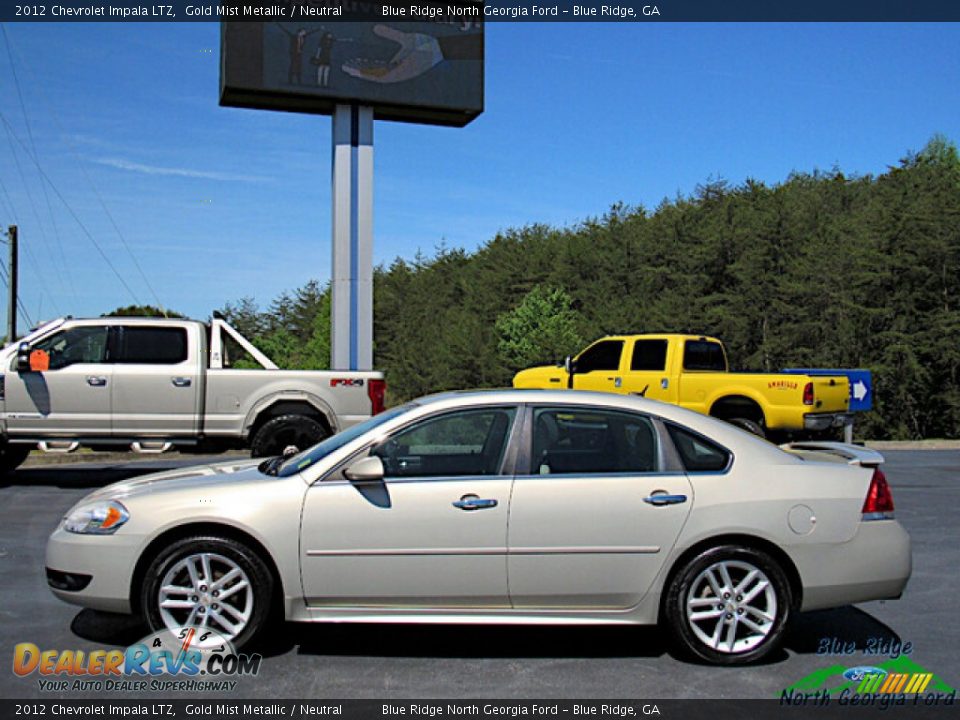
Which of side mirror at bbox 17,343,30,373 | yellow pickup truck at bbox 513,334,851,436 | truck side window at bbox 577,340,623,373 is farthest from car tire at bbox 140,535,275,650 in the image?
truck side window at bbox 577,340,623,373

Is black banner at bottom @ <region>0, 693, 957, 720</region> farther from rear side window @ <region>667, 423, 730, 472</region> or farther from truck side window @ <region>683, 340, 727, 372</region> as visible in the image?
truck side window @ <region>683, 340, 727, 372</region>

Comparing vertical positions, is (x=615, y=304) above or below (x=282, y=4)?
below

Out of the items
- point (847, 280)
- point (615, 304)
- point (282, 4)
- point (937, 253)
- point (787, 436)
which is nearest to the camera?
point (787, 436)

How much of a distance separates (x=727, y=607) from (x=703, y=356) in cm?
1243

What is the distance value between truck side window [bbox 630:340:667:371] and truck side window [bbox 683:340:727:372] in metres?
Result: 0.37

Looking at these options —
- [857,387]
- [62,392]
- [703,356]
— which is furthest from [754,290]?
[62,392]

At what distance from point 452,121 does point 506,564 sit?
2152 cm

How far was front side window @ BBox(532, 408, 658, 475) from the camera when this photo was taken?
5.55m

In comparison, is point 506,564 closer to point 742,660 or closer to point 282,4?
point 742,660

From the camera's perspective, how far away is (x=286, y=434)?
1234 centimetres

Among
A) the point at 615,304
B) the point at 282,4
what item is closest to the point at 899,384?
the point at 615,304

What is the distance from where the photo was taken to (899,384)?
33219 mm

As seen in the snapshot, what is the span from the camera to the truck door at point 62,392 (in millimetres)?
12328

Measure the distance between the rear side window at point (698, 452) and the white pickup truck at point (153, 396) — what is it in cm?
738
